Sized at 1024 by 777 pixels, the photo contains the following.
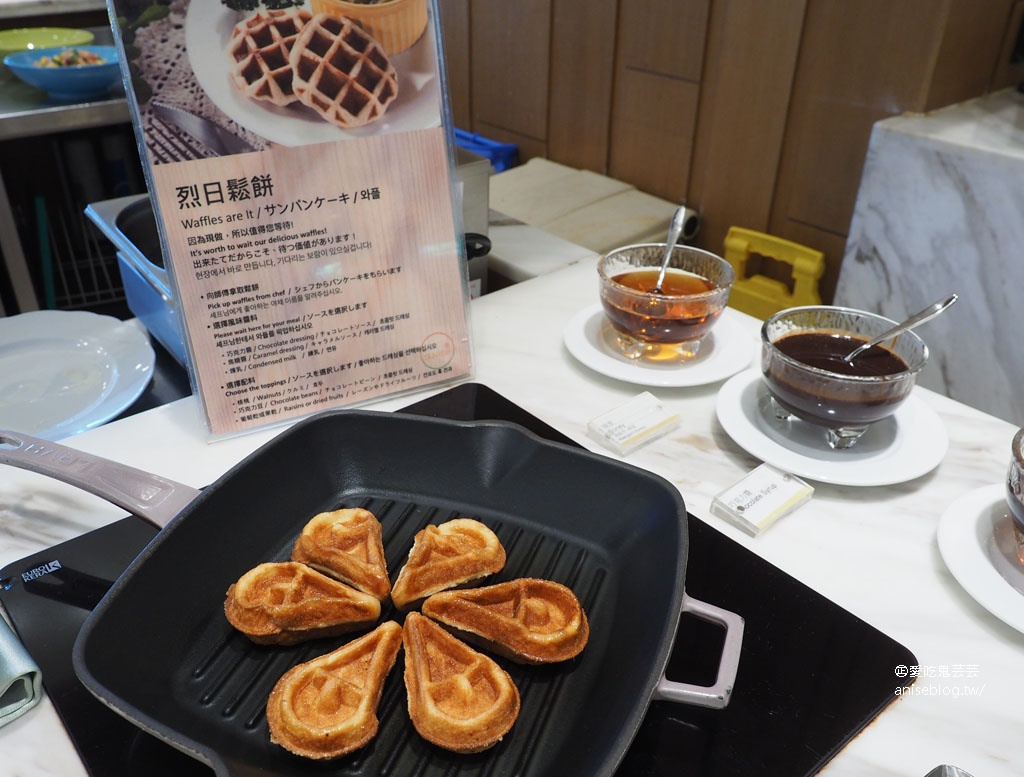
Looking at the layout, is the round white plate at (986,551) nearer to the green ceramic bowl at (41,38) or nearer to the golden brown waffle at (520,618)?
the golden brown waffle at (520,618)

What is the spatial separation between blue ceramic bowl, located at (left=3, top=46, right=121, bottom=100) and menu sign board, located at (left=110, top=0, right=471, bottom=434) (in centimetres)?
168

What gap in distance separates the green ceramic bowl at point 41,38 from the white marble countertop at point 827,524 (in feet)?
7.22

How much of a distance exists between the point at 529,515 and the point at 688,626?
0.62ft

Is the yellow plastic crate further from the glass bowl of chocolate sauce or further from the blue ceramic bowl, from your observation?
the blue ceramic bowl

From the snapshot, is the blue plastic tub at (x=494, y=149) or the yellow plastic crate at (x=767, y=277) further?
the blue plastic tub at (x=494, y=149)

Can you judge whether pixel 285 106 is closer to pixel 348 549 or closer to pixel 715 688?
pixel 348 549

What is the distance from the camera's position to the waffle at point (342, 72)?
74 cm

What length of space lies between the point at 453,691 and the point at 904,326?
623mm

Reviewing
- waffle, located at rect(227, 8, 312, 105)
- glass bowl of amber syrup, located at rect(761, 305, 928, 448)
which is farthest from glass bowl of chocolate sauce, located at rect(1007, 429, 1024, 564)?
waffle, located at rect(227, 8, 312, 105)

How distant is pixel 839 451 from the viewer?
82 cm

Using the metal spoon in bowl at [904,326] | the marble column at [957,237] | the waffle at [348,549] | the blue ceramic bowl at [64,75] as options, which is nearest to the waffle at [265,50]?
the waffle at [348,549]

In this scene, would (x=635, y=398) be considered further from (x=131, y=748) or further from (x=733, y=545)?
(x=131, y=748)

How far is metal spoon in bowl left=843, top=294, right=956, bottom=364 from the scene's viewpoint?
0.82m

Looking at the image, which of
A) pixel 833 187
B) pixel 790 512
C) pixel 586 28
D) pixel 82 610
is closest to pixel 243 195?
pixel 82 610
